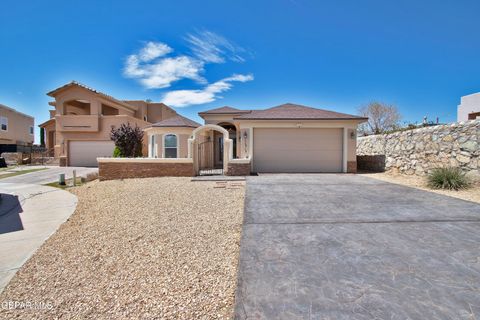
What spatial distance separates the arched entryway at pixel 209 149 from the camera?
14078 mm

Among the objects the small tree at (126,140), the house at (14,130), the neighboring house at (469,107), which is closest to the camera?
the small tree at (126,140)

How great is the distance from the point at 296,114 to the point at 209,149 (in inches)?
324

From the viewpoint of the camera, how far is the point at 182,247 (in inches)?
173

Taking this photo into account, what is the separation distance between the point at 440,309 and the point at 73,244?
6.29 metres

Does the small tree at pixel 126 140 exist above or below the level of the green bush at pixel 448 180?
above

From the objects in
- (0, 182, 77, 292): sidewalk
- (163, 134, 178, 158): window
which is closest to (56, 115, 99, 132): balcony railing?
(163, 134, 178, 158): window

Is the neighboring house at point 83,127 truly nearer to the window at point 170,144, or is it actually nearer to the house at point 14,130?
the window at point 170,144

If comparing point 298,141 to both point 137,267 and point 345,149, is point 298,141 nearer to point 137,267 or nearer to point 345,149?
point 345,149

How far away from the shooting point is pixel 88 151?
25.9 meters

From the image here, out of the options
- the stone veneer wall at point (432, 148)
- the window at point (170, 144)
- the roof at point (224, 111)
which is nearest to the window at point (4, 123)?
the window at point (170, 144)

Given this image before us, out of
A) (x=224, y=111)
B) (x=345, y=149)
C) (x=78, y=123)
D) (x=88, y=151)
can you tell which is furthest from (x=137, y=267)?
(x=78, y=123)

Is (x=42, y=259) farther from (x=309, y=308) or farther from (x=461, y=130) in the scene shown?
(x=461, y=130)

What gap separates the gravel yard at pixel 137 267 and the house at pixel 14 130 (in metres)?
38.1

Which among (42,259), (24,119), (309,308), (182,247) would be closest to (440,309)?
(309,308)
